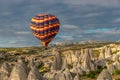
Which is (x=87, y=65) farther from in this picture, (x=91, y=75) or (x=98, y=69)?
(x=91, y=75)

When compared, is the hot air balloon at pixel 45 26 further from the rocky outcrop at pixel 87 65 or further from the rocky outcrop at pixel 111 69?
the rocky outcrop at pixel 111 69

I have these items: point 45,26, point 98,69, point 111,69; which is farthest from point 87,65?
point 45,26

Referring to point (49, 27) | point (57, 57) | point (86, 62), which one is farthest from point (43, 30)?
point (86, 62)

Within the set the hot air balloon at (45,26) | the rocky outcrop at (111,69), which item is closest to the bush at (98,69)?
the rocky outcrop at (111,69)

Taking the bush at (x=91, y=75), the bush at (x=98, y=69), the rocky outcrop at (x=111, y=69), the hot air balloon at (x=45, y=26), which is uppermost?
the hot air balloon at (x=45, y=26)

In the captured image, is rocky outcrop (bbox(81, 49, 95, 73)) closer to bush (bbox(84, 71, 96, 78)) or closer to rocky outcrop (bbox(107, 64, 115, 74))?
bush (bbox(84, 71, 96, 78))

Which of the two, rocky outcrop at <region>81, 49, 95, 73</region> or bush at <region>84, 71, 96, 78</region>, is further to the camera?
rocky outcrop at <region>81, 49, 95, 73</region>

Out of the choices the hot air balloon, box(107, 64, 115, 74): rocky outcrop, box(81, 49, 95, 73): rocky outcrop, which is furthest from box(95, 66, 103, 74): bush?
the hot air balloon

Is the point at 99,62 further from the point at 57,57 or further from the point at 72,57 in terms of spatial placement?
the point at 72,57
